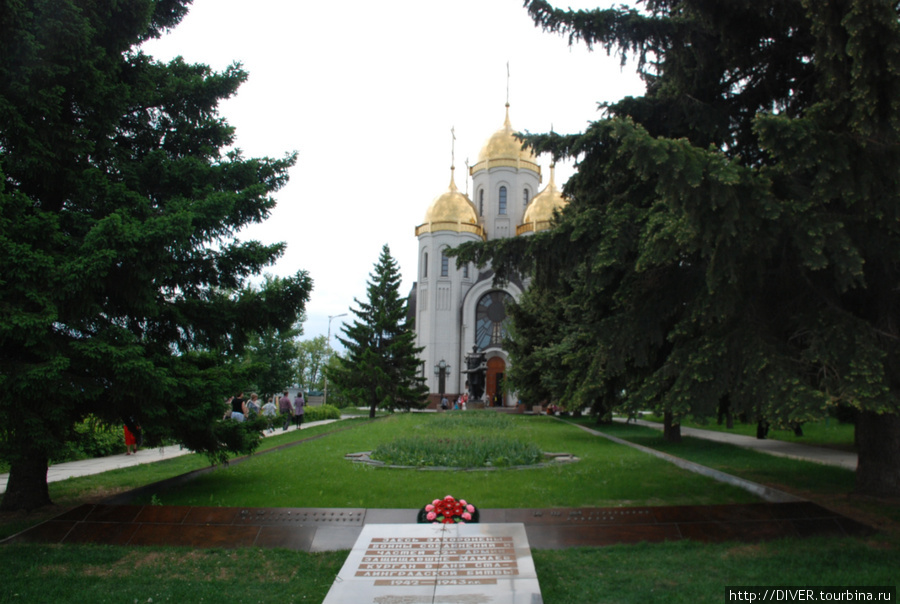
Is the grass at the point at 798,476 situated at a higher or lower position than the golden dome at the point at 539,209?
lower

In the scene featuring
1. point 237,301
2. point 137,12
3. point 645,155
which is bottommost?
point 237,301

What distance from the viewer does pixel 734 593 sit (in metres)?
4.74

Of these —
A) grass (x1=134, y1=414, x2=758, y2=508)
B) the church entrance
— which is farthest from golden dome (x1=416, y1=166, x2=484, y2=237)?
grass (x1=134, y1=414, x2=758, y2=508)

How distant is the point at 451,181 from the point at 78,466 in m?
36.3

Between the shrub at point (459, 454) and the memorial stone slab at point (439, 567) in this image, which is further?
the shrub at point (459, 454)

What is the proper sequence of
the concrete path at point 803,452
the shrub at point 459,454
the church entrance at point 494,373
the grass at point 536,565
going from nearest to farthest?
the grass at point 536,565
the shrub at point 459,454
the concrete path at point 803,452
the church entrance at point 494,373

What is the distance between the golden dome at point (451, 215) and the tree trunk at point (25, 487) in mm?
36446

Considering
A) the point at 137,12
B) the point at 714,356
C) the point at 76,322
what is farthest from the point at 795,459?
the point at 137,12

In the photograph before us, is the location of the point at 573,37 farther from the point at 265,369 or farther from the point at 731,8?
the point at 265,369

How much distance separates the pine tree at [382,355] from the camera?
3028 centimetres

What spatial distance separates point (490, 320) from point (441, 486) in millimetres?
34152

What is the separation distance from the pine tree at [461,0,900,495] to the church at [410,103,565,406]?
104ft

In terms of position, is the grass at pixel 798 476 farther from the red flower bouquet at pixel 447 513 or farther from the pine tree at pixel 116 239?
the pine tree at pixel 116 239

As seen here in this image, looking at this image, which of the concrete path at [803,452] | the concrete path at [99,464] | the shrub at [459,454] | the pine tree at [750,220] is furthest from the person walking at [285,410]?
the pine tree at [750,220]
